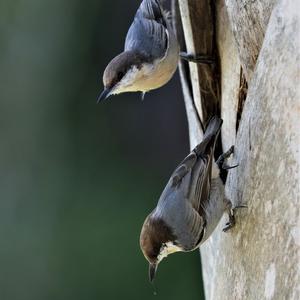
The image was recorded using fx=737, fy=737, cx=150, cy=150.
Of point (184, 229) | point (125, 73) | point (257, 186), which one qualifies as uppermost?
point (125, 73)

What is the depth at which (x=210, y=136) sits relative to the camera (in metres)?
2.67

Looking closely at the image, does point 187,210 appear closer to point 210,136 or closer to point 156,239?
point 156,239

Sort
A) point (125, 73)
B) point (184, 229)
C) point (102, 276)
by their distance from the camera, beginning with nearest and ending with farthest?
point (184, 229)
point (125, 73)
point (102, 276)

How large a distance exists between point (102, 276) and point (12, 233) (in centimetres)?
72

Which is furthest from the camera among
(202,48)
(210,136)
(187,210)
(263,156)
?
(202,48)

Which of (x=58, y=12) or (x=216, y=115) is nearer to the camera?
(x=216, y=115)

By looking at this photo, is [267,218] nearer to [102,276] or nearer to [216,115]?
[216,115]

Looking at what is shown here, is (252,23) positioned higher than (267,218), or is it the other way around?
(252,23)

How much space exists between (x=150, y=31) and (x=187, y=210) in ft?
2.62

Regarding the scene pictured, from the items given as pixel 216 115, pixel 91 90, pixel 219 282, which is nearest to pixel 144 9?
pixel 216 115

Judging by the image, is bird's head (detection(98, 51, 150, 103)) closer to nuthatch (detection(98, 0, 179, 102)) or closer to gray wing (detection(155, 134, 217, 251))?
nuthatch (detection(98, 0, 179, 102))

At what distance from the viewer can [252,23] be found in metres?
2.37

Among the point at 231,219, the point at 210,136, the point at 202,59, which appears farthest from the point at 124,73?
the point at 231,219

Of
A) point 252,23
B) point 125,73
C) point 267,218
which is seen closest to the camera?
point 267,218
